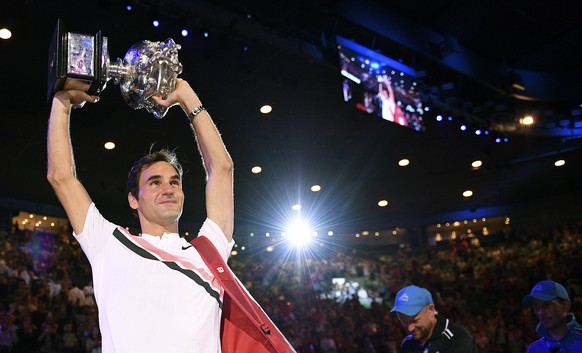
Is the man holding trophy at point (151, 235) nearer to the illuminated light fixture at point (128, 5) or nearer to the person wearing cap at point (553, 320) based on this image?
the person wearing cap at point (553, 320)

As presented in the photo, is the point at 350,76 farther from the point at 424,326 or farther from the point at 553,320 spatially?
the point at 424,326

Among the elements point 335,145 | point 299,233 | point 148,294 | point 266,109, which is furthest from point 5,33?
point 299,233

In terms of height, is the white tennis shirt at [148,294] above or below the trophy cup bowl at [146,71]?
below

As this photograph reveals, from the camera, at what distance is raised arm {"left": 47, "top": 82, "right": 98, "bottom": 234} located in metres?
1.96

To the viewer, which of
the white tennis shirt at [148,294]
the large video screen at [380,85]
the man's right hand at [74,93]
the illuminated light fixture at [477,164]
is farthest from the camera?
the illuminated light fixture at [477,164]

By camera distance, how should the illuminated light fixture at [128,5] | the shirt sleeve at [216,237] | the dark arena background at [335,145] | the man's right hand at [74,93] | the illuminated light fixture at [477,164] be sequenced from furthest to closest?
the illuminated light fixture at [477,164]
the dark arena background at [335,145]
the illuminated light fixture at [128,5]
the shirt sleeve at [216,237]
the man's right hand at [74,93]

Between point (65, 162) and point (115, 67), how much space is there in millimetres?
421

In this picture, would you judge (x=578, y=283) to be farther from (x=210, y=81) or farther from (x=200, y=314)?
(x=200, y=314)

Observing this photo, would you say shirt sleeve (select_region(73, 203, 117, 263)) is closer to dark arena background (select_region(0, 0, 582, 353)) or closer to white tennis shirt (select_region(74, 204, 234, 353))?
white tennis shirt (select_region(74, 204, 234, 353))

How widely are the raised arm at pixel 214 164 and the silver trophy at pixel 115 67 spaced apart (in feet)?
0.29

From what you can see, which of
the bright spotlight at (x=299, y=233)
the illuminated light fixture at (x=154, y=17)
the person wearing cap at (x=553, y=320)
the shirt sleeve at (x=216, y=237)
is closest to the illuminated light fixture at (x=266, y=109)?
the illuminated light fixture at (x=154, y=17)

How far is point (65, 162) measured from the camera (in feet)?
6.57

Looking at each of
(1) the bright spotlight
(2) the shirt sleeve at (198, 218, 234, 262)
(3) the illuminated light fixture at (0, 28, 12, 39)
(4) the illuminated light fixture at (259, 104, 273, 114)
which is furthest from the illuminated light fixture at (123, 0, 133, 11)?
(1) the bright spotlight

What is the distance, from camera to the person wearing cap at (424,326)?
3.28m
